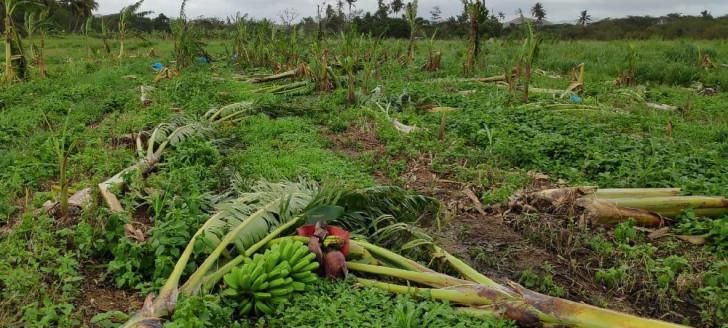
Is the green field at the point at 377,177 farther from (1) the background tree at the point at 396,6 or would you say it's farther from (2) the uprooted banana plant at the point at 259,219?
(1) the background tree at the point at 396,6

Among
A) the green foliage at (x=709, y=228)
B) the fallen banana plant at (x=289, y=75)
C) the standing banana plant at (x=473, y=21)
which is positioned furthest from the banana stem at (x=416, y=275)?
the standing banana plant at (x=473, y=21)

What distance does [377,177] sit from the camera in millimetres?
4824

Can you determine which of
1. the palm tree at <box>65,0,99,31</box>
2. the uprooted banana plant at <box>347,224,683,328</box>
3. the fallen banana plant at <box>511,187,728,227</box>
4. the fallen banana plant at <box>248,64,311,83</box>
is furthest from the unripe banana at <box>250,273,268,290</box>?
the palm tree at <box>65,0,99,31</box>

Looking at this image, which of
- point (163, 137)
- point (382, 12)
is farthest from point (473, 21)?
point (382, 12)

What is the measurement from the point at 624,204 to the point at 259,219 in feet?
8.56

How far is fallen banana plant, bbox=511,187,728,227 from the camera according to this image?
3684mm

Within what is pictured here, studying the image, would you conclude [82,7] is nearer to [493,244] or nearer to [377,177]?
[377,177]

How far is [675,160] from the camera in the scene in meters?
4.68

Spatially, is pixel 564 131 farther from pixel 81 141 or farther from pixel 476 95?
pixel 81 141

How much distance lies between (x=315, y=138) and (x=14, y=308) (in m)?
3.88

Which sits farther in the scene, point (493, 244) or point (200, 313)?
point (493, 244)

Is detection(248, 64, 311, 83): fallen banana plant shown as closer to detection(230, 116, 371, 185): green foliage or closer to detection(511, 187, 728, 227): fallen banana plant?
detection(230, 116, 371, 185): green foliage

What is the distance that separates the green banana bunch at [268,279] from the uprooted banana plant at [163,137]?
1.25 meters

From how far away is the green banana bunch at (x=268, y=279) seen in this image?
255 centimetres
